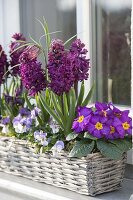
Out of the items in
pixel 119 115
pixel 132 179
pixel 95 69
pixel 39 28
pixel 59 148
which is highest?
pixel 39 28

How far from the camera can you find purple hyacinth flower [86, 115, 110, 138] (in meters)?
1.54

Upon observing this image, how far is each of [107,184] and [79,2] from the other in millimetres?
726

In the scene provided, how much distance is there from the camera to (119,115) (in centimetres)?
160

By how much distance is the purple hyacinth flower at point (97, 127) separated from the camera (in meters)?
1.54

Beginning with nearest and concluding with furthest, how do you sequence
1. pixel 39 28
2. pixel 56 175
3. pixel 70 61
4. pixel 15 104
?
pixel 70 61 < pixel 56 175 < pixel 15 104 < pixel 39 28

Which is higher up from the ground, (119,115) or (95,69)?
(95,69)

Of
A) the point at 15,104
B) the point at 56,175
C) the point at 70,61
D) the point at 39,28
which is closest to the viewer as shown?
the point at 70,61

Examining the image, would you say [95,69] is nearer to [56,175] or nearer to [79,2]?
[79,2]

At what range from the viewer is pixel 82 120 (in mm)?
1566

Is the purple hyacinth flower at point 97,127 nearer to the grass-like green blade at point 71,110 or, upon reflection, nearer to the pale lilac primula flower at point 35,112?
the grass-like green blade at point 71,110

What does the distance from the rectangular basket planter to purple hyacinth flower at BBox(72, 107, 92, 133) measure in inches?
3.6

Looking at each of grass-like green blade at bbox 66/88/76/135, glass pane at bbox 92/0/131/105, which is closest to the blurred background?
glass pane at bbox 92/0/131/105

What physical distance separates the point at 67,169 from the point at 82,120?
7.0 inches

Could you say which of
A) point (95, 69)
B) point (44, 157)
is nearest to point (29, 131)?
point (44, 157)
